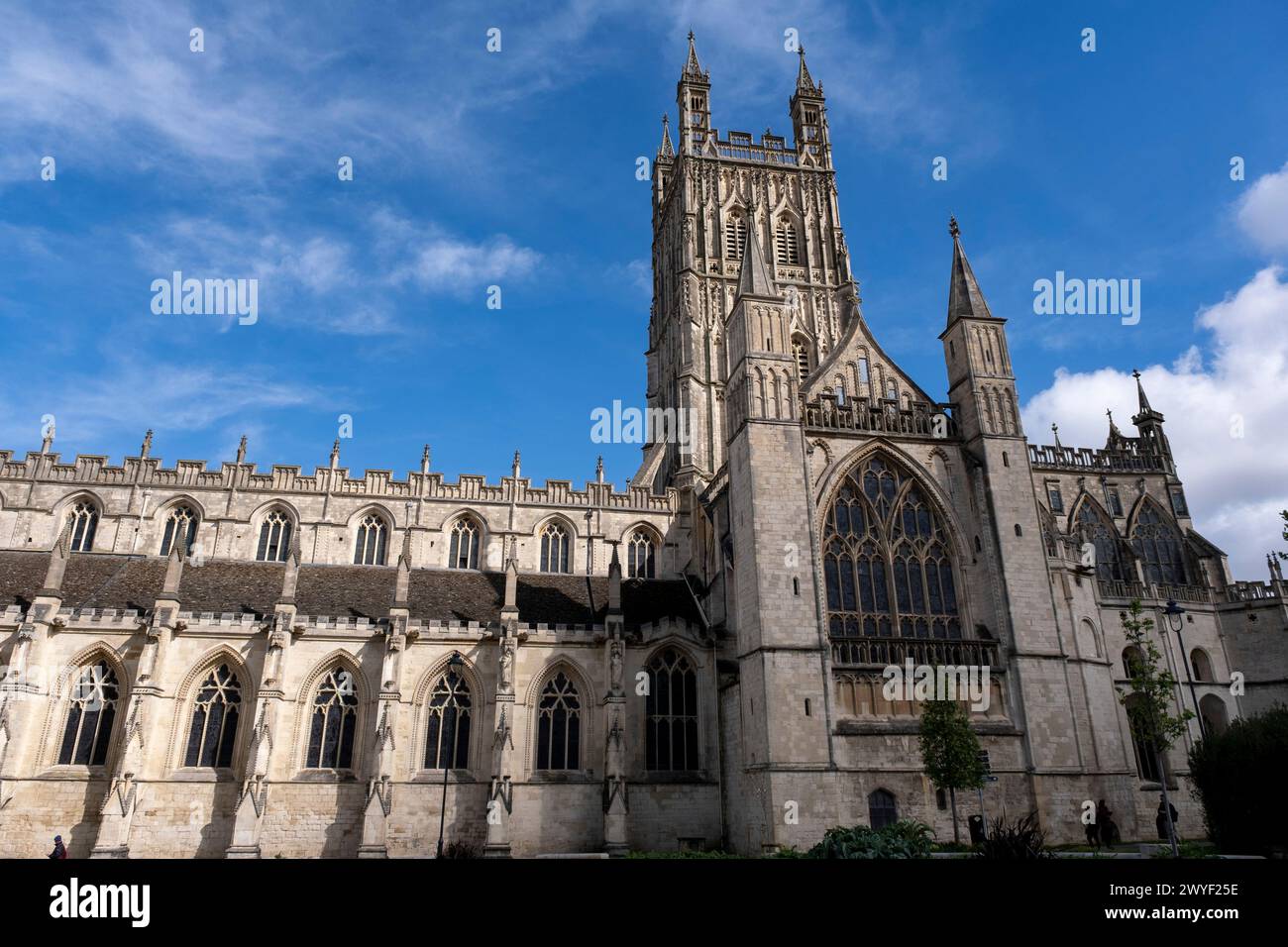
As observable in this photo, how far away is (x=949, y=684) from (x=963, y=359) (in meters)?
11.4

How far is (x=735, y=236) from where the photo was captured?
47219 millimetres

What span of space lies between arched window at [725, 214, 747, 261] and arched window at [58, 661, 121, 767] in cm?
3532

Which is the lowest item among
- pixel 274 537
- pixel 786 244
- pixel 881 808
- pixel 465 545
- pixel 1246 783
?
pixel 881 808

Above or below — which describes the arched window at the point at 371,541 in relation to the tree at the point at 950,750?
above

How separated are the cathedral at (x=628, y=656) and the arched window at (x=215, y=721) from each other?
2.3 inches

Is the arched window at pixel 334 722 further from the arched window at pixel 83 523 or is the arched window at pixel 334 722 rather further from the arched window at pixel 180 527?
the arched window at pixel 83 523

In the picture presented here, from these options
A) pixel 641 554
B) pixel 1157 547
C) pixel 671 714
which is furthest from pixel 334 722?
pixel 1157 547

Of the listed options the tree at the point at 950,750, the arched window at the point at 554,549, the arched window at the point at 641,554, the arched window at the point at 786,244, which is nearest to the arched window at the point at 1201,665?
the tree at the point at 950,750

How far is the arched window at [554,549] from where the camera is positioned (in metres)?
35.5

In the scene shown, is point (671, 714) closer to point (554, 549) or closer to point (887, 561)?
point (887, 561)

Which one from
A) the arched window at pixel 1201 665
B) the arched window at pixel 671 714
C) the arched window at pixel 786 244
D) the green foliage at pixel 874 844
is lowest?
the green foliage at pixel 874 844

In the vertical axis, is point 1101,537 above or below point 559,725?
above

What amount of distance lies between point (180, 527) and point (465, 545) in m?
11.2

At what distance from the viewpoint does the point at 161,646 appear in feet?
79.6
